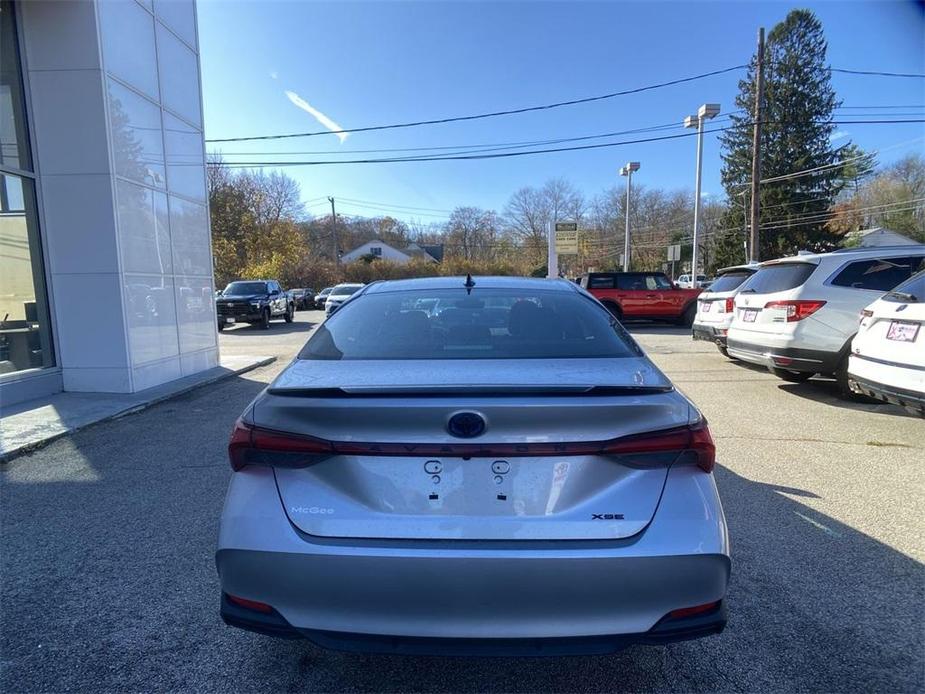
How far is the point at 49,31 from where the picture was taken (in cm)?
722

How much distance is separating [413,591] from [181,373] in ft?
28.9

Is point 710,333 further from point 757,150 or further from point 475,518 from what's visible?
point 757,150

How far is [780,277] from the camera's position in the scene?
7.22m

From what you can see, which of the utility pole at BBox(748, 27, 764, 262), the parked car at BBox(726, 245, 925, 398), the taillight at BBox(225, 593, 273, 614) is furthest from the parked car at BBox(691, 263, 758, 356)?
the utility pole at BBox(748, 27, 764, 262)

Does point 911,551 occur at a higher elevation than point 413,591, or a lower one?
lower

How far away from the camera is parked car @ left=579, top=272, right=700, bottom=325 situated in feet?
58.4

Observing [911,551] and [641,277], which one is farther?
[641,277]

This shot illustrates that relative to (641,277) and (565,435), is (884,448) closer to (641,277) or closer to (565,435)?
(565,435)

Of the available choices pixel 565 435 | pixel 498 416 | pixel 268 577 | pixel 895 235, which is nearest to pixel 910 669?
pixel 565 435

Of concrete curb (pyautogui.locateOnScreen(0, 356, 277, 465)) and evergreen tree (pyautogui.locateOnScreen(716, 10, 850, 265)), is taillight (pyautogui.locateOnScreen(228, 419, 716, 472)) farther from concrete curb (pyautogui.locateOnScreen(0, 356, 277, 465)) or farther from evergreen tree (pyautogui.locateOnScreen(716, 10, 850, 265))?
evergreen tree (pyautogui.locateOnScreen(716, 10, 850, 265))

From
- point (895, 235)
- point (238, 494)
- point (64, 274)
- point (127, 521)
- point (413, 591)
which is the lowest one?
point (127, 521)

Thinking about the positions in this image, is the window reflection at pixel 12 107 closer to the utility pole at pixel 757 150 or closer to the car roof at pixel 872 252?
the car roof at pixel 872 252

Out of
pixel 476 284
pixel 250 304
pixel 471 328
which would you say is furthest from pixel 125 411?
pixel 250 304

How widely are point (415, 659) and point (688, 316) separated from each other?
17.9 metres
